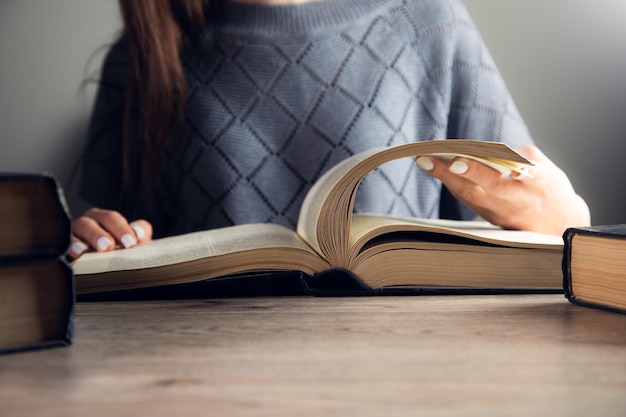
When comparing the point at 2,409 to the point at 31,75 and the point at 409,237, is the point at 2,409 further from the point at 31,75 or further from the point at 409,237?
the point at 31,75

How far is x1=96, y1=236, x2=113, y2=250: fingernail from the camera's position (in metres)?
0.86

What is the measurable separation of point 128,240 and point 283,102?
0.50 metres

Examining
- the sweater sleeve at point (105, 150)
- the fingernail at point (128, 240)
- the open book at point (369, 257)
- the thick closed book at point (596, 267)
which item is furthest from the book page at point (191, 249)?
the sweater sleeve at point (105, 150)

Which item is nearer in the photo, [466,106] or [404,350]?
[404,350]

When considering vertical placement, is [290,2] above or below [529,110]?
above

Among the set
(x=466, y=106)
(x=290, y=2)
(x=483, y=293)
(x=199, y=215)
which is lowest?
(x=199, y=215)

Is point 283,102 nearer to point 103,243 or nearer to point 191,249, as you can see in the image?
point 103,243

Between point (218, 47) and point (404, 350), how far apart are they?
3.30 feet

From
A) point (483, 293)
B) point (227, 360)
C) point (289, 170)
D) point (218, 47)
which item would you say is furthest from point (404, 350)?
point (218, 47)

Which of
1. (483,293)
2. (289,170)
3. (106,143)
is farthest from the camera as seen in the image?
(106,143)

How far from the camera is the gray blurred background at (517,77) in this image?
1.41m

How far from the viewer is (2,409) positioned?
13.4 inches

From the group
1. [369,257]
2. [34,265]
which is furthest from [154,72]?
[34,265]

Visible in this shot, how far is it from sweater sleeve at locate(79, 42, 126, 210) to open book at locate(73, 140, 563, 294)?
0.71m
